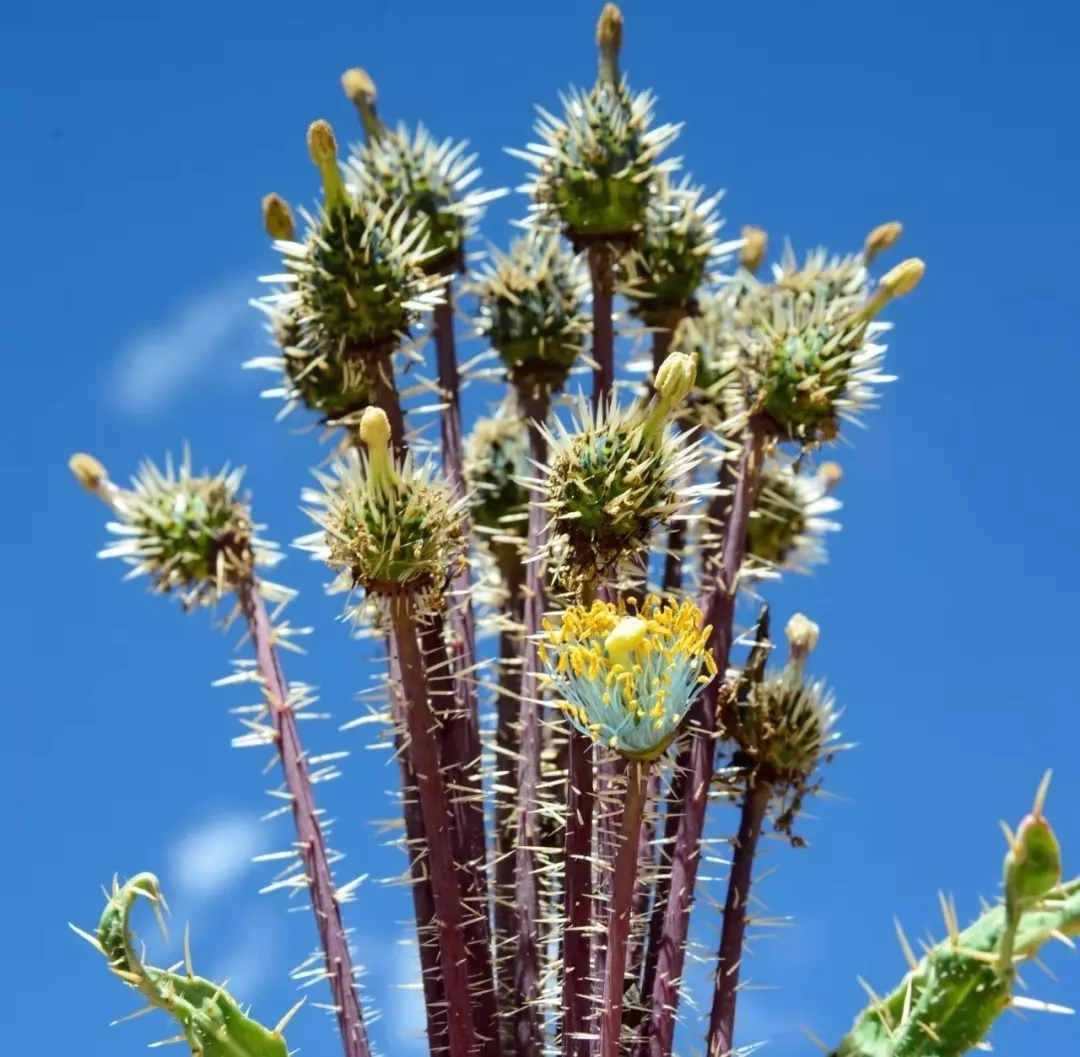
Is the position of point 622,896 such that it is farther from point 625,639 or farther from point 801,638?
point 801,638

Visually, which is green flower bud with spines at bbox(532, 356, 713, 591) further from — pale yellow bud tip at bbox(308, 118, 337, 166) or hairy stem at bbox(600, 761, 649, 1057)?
pale yellow bud tip at bbox(308, 118, 337, 166)

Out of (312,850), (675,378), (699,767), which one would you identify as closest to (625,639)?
(675,378)

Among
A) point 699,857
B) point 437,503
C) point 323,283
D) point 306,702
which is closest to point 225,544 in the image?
point 306,702

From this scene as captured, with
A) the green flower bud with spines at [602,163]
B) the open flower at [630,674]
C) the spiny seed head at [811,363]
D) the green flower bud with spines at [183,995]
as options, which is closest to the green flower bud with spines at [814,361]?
the spiny seed head at [811,363]

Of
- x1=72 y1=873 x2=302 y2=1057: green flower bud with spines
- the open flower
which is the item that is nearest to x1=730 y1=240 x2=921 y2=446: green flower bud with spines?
the open flower

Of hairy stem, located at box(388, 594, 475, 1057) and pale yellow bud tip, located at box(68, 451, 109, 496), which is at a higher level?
pale yellow bud tip, located at box(68, 451, 109, 496)

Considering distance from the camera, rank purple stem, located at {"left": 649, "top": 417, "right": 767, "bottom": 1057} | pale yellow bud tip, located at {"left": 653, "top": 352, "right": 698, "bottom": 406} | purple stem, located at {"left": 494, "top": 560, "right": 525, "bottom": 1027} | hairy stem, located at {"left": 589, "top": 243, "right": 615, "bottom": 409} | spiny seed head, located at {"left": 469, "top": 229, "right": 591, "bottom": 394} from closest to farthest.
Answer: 1. pale yellow bud tip, located at {"left": 653, "top": 352, "right": 698, "bottom": 406}
2. purple stem, located at {"left": 649, "top": 417, "right": 767, "bottom": 1057}
3. purple stem, located at {"left": 494, "top": 560, "right": 525, "bottom": 1027}
4. hairy stem, located at {"left": 589, "top": 243, "right": 615, "bottom": 409}
5. spiny seed head, located at {"left": 469, "top": 229, "right": 591, "bottom": 394}

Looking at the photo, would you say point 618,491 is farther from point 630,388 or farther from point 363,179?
point 363,179
